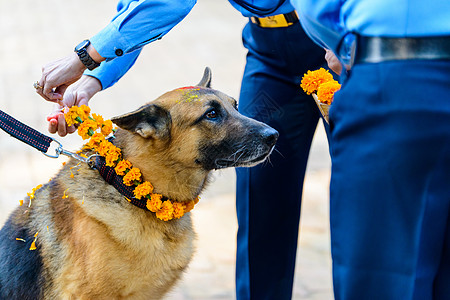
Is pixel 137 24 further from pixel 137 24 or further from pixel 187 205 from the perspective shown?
pixel 187 205

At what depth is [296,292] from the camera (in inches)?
146

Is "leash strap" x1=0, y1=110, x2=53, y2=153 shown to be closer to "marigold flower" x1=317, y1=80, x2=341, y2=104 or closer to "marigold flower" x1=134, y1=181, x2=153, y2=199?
"marigold flower" x1=134, y1=181, x2=153, y2=199

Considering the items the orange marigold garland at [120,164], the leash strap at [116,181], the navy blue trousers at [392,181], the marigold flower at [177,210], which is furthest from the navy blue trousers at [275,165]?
the navy blue trousers at [392,181]

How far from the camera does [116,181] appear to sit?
254 centimetres

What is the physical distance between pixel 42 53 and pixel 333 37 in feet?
29.7

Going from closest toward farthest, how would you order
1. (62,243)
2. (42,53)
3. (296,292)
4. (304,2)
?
(304,2) < (62,243) < (296,292) < (42,53)

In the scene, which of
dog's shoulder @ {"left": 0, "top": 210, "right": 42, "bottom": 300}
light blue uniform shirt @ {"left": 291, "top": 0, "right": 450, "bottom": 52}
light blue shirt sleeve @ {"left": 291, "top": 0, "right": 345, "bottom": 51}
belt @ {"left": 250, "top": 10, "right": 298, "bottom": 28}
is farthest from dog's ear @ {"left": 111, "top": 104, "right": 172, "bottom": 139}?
light blue uniform shirt @ {"left": 291, "top": 0, "right": 450, "bottom": 52}

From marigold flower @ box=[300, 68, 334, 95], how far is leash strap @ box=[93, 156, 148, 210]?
0.96 metres

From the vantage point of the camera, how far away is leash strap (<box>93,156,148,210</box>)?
2518 millimetres

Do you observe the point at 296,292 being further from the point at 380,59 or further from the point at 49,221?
the point at 380,59

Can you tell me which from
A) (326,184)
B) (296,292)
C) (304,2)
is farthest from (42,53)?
(304,2)

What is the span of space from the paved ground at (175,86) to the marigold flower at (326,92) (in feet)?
5.01

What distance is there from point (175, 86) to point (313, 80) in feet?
19.0

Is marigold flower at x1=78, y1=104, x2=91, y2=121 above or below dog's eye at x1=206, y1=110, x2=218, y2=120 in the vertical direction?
above
